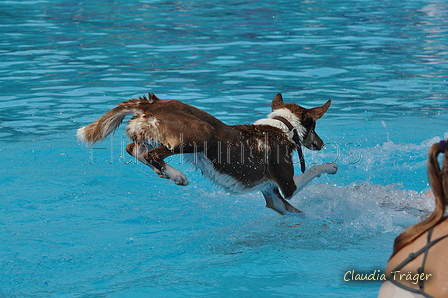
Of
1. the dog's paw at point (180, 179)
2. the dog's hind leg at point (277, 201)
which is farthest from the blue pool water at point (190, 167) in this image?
the dog's paw at point (180, 179)

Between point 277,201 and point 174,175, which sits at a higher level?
point 174,175

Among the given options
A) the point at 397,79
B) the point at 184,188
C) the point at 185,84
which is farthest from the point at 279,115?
the point at 397,79

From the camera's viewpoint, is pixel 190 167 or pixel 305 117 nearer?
pixel 305 117

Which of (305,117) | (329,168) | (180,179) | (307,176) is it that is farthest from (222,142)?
(329,168)

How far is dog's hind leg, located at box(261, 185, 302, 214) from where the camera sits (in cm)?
614

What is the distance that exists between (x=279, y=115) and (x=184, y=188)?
174 cm

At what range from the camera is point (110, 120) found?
5191 millimetres

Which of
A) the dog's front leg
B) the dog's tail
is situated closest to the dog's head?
the dog's front leg

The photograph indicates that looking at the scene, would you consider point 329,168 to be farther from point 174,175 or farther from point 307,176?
point 174,175

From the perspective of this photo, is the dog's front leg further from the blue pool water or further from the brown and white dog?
the blue pool water

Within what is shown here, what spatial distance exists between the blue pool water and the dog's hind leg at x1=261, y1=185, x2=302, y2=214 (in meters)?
0.09

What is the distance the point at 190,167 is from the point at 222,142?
4.30ft

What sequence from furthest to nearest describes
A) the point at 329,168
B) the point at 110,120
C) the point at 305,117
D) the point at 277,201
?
the point at 329,168, the point at 277,201, the point at 305,117, the point at 110,120

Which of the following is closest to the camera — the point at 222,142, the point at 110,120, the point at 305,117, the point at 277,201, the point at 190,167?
the point at 110,120
